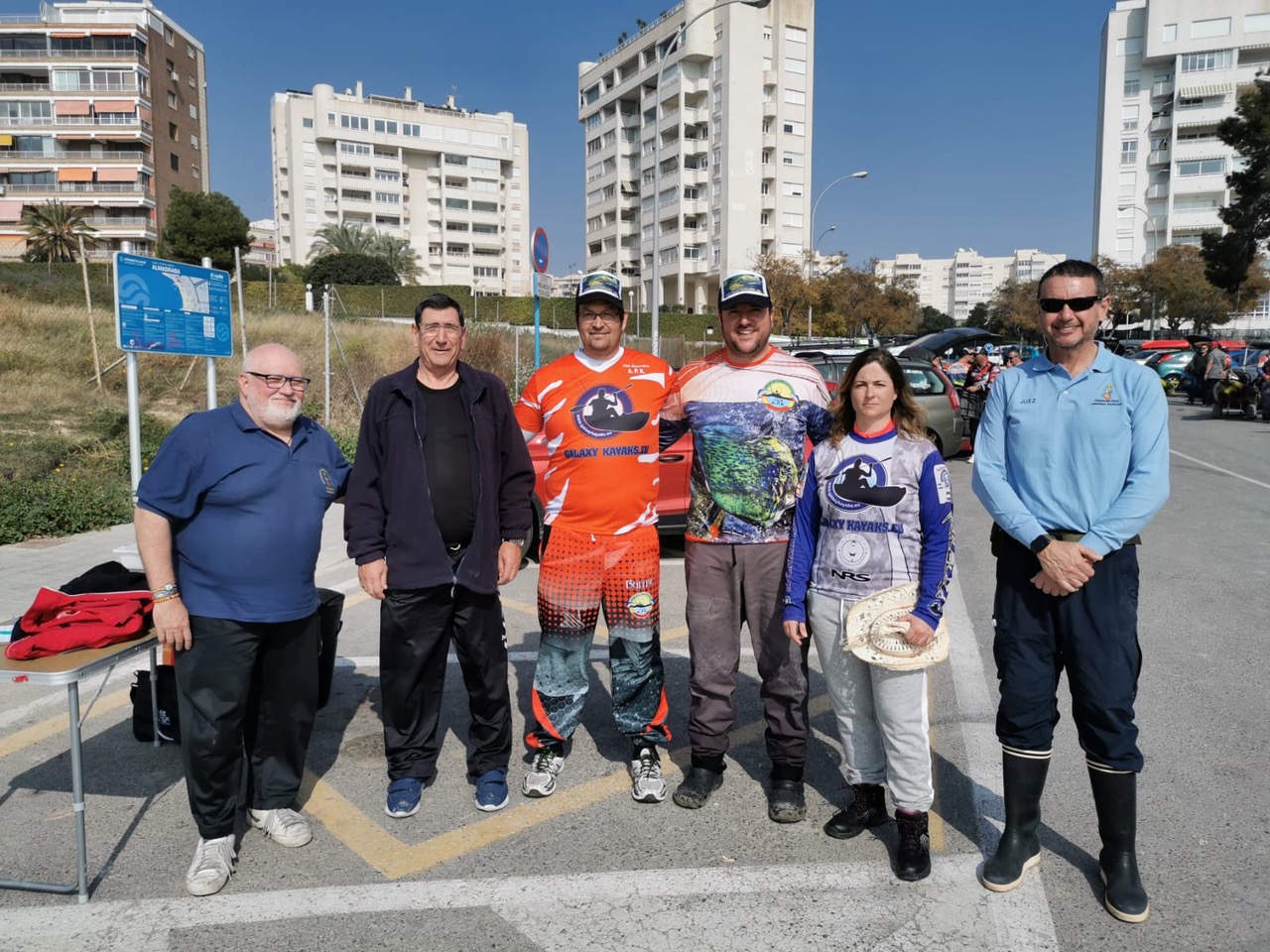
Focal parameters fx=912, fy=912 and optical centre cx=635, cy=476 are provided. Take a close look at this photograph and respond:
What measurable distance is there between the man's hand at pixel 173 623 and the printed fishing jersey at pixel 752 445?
1.85 m

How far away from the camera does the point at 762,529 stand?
3525 mm

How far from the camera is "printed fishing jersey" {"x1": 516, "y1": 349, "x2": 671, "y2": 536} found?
3645 millimetres

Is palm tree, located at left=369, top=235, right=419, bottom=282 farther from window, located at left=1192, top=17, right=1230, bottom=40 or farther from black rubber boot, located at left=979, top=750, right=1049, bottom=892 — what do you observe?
black rubber boot, located at left=979, top=750, right=1049, bottom=892

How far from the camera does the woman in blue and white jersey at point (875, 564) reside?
10.1 feet

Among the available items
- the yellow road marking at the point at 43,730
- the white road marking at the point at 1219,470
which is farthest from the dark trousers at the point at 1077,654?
the white road marking at the point at 1219,470

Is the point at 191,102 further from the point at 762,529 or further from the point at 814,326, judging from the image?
the point at 762,529

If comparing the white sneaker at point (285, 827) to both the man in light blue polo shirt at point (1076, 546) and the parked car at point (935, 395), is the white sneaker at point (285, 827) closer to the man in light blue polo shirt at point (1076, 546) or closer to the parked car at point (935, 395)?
the man in light blue polo shirt at point (1076, 546)

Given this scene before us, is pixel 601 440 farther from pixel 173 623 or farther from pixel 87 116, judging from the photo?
pixel 87 116

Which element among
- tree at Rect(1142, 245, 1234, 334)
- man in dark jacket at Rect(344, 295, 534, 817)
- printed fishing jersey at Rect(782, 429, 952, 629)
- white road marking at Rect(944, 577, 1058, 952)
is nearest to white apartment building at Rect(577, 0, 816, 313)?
tree at Rect(1142, 245, 1234, 334)

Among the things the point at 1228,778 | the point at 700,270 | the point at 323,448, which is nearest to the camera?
the point at 323,448

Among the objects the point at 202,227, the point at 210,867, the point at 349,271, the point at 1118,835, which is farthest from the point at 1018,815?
the point at 349,271

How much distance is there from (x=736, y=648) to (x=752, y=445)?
821 mm

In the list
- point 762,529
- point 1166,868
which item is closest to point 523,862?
point 762,529

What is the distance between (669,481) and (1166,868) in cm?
517
